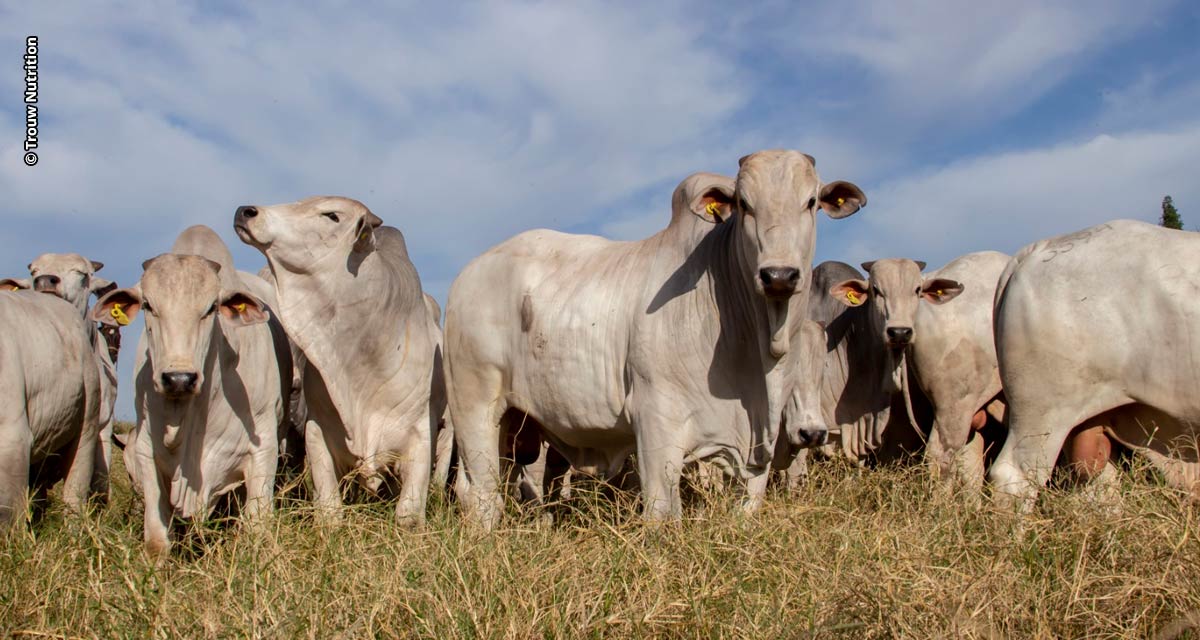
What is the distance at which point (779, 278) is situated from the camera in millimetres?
5270

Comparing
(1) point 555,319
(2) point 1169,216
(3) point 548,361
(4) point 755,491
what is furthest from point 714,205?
(2) point 1169,216

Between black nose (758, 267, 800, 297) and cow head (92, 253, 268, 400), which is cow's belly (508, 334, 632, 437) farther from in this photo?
cow head (92, 253, 268, 400)

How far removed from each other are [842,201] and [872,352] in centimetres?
374

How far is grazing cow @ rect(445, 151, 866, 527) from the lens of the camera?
5.66m

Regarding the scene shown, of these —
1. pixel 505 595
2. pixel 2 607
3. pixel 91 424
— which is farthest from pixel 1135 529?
pixel 91 424

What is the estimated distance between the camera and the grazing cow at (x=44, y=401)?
→ 653 centimetres

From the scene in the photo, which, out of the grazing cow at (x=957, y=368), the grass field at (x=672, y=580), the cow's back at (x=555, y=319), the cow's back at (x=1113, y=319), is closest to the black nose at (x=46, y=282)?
the cow's back at (x=555, y=319)

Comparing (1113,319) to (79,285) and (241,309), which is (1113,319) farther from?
(79,285)

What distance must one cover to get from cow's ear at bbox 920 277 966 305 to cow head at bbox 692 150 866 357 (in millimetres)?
3021

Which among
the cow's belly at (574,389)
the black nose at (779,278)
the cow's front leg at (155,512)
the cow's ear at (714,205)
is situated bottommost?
the cow's front leg at (155,512)

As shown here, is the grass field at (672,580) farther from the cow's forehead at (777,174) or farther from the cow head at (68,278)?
the cow head at (68,278)

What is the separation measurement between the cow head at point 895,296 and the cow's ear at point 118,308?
506cm

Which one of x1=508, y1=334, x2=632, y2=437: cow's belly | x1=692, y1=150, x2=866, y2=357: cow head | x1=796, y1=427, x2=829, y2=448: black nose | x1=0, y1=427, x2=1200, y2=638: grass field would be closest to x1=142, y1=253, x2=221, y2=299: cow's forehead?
x1=0, y1=427, x2=1200, y2=638: grass field

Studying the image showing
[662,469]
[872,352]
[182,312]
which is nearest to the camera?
[662,469]
